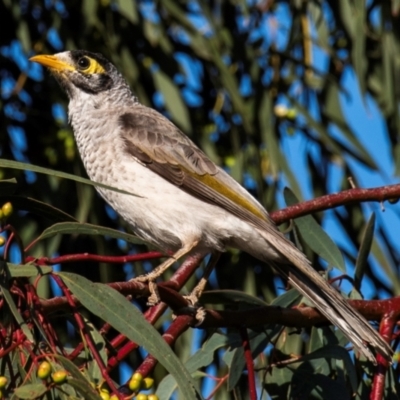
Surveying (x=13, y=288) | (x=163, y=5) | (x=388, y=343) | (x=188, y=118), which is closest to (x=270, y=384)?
(x=388, y=343)

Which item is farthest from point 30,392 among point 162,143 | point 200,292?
point 162,143

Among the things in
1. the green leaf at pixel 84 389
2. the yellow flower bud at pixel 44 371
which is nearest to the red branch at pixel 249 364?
the green leaf at pixel 84 389

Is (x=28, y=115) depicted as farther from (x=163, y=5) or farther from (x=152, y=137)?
(x=152, y=137)

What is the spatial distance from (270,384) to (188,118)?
239cm

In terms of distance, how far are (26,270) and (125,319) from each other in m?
0.29

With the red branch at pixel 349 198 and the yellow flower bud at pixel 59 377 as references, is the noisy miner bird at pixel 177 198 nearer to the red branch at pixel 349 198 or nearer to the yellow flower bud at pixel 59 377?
the red branch at pixel 349 198

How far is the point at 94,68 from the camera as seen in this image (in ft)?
16.2

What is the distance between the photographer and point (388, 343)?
10.4 ft

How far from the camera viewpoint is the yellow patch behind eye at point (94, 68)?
4910mm

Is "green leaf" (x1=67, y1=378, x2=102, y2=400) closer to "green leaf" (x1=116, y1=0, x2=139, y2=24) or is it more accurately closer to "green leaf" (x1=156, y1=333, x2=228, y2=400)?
"green leaf" (x1=156, y1=333, x2=228, y2=400)

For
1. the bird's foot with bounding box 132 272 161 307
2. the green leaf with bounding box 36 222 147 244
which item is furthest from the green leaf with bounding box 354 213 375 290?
the green leaf with bounding box 36 222 147 244

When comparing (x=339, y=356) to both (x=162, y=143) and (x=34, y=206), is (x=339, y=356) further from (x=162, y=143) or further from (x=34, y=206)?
(x=162, y=143)

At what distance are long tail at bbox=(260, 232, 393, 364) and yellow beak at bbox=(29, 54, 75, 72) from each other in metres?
1.60

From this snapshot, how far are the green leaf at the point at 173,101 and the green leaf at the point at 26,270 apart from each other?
3.05 metres
